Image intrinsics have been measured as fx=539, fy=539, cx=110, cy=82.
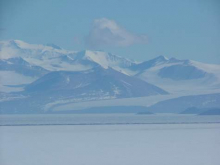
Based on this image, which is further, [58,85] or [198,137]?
[58,85]

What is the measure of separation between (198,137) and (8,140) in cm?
494

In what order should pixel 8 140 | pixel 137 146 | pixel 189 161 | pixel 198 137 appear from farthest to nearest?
pixel 198 137
pixel 8 140
pixel 137 146
pixel 189 161

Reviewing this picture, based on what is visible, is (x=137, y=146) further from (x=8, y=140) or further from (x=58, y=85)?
(x=58, y=85)

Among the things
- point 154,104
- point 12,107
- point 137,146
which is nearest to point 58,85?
point 12,107

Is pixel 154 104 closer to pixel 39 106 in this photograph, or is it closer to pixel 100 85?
pixel 100 85

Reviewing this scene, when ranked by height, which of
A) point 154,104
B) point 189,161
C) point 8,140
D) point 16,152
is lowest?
point 189,161

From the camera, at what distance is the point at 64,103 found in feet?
66.2

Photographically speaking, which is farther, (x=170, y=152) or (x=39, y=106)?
(x=39, y=106)

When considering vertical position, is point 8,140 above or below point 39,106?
below

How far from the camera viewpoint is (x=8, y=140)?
13266mm

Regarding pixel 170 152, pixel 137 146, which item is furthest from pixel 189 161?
pixel 137 146

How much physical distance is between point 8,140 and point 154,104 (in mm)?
8467

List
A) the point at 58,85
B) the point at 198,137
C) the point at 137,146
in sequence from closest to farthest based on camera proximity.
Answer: the point at 137,146
the point at 198,137
the point at 58,85

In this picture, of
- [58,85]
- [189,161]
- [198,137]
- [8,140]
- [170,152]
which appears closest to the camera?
[189,161]
